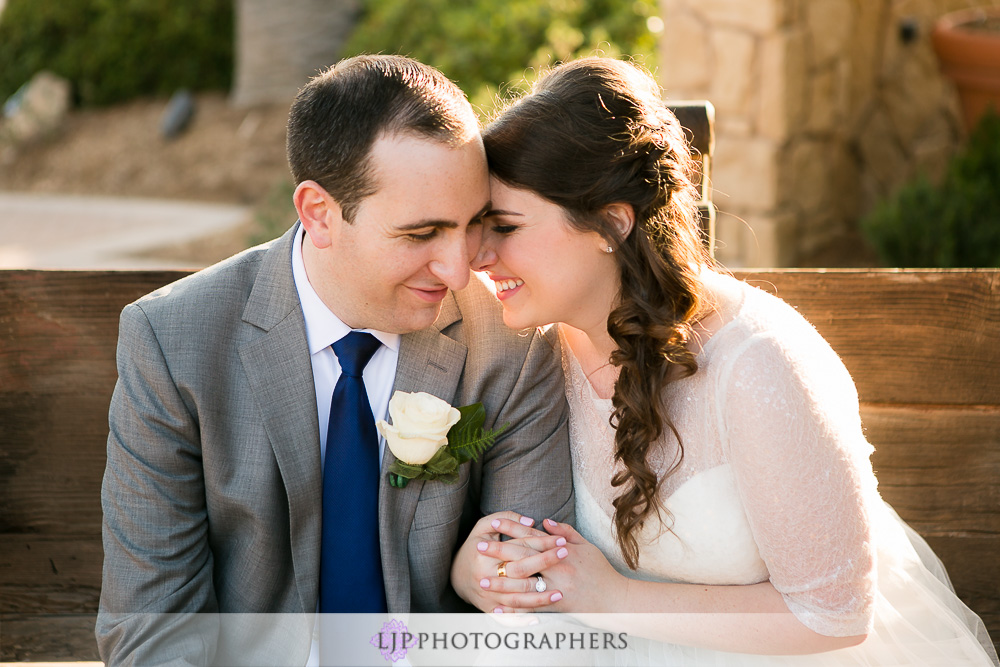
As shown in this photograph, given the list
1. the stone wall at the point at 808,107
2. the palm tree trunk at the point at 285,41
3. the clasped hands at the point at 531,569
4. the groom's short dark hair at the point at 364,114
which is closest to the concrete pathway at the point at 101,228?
the palm tree trunk at the point at 285,41

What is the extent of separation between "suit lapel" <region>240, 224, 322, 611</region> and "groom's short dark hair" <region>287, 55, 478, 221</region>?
0.90ft

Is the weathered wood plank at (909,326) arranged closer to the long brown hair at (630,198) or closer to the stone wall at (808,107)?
the long brown hair at (630,198)

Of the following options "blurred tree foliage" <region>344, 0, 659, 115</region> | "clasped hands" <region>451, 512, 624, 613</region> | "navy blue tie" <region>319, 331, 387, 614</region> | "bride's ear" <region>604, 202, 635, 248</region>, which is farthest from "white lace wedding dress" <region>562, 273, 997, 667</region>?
"blurred tree foliage" <region>344, 0, 659, 115</region>

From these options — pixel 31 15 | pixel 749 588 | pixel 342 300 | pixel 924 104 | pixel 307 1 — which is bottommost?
pixel 31 15

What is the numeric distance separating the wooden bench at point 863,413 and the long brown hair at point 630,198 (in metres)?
0.44

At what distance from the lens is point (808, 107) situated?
5559 millimetres

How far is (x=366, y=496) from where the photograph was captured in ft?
7.35

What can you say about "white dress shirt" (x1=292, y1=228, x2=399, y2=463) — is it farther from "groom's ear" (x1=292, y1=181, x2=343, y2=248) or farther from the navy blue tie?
"groom's ear" (x1=292, y1=181, x2=343, y2=248)

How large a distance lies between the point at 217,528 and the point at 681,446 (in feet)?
3.48

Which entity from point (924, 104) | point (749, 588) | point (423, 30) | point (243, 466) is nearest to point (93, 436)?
point (243, 466)

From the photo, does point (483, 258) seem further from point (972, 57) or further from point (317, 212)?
point (972, 57)

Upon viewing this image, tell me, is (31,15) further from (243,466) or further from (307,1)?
(243,466)

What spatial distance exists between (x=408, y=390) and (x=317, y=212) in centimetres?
45

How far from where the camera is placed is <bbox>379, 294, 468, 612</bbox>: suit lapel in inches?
87.9
